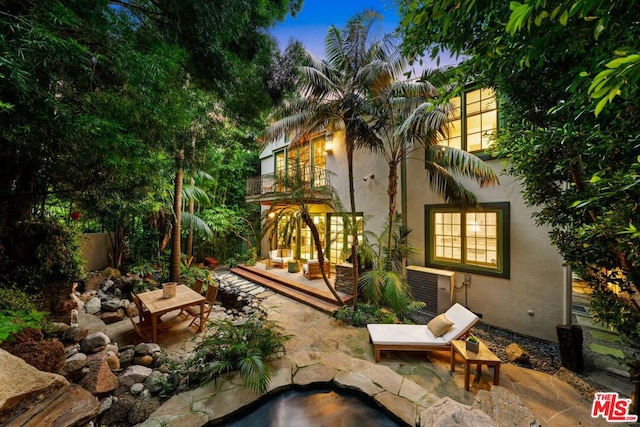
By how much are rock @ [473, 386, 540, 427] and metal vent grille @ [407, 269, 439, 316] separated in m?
3.10

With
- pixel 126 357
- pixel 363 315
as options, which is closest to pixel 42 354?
pixel 126 357

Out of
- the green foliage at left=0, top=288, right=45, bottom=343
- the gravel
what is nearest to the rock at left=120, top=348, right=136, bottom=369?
the green foliage at left=0, top=288, right=45, bottom=343

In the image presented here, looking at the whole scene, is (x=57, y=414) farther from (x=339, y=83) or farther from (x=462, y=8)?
(x=339, y=83)

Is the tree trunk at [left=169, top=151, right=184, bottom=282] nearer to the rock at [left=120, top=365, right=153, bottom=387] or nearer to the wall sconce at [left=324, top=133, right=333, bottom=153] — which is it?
the rock at [left=120, top=365, right=153, bottom=387]

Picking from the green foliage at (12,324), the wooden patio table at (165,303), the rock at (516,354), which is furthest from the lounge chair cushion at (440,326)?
the green foliage at (12,324)

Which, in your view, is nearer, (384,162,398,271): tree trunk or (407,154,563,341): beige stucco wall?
(407,154,563,341): beige stucco wall

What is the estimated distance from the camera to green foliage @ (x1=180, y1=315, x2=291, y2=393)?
10.5 ft

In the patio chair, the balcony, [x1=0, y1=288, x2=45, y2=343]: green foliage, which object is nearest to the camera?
[x1=0, y1=288, x2=45, y2=343]: green foliage

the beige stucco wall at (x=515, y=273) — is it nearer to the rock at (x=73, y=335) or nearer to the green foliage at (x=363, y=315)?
the green foliage at (x=363, y=315)

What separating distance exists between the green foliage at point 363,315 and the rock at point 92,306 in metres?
6.16

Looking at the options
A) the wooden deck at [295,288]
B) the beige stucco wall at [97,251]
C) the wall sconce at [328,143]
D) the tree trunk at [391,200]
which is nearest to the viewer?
the tree trunk at [391,200]

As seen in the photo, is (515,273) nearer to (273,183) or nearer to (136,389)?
(273,183)

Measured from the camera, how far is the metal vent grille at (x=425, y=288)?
5.86m

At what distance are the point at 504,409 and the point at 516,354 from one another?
2.28 m
